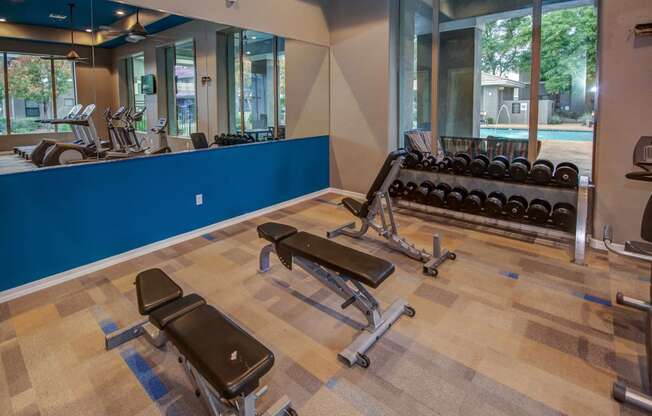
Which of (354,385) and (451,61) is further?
(451,61)

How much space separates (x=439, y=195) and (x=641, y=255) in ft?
7.46

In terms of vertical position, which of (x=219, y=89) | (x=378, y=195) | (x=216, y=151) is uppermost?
(x=219, y=89)

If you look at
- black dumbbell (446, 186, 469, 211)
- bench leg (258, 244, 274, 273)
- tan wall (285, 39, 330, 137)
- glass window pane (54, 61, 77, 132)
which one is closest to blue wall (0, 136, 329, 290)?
glass window pane (54, 61, 77, 132)

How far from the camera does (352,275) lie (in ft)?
7.15

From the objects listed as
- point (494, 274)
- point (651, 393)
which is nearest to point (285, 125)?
point (494, 274)

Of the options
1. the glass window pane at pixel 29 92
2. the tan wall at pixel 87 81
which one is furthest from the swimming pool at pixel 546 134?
the glass window pane at pixel 29 92

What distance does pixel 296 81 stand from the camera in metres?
5.39

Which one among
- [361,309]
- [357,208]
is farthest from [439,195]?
[361,309]

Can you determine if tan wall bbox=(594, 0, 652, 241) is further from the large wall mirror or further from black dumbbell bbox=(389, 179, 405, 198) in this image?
the large wall mirror

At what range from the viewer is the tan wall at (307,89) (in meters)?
5.27

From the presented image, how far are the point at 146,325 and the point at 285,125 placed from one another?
140 inches

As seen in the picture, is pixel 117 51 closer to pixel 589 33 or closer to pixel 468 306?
pixel 468 306

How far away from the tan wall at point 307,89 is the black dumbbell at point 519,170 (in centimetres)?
268

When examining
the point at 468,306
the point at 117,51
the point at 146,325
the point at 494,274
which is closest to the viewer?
the point at 146,325
